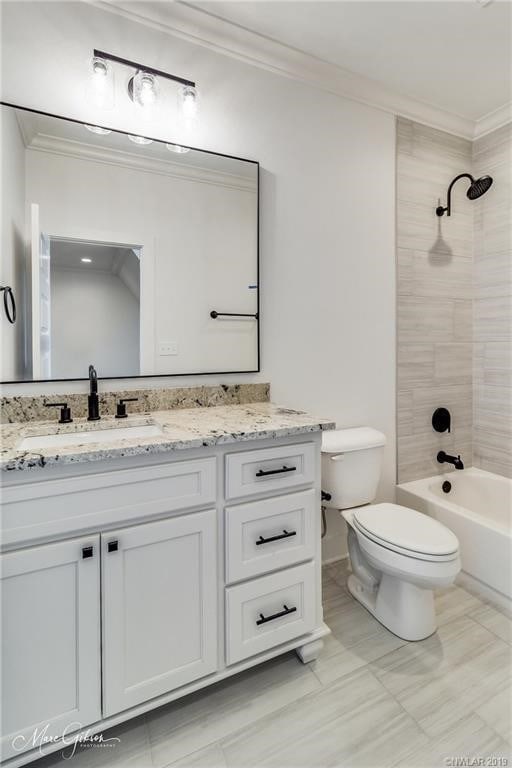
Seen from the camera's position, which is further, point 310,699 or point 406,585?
point 406,585

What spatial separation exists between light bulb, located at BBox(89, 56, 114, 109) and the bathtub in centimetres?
237

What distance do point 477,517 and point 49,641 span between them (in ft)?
6.22

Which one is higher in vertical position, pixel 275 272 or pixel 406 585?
pixel 275 272

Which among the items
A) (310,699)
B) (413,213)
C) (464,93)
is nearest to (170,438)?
(310,699)

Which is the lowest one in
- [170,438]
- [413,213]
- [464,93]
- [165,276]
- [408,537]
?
[408,537]

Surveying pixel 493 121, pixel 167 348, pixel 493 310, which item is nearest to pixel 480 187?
pixel 493 121

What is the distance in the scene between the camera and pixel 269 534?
50.5 inches

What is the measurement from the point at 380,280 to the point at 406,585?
1.55 m

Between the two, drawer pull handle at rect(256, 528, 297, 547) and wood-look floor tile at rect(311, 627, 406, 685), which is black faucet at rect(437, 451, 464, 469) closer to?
wood-look floor tile at rect(311, 627, 406, 685)

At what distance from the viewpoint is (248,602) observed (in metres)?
1.26

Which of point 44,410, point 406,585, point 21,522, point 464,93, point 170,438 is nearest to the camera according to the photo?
point 21,522

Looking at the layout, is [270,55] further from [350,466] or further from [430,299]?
[350,466]

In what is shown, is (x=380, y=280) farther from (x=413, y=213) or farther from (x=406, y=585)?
(x=406, y=585)

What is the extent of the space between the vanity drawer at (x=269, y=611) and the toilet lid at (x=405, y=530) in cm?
36
